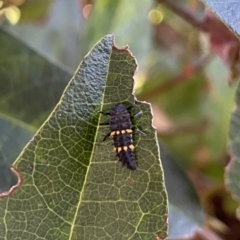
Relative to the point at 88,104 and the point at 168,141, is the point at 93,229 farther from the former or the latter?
the point at 168,141

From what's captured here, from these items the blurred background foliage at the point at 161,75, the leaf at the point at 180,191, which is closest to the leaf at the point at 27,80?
the blurred background foliage at the point at 161,75

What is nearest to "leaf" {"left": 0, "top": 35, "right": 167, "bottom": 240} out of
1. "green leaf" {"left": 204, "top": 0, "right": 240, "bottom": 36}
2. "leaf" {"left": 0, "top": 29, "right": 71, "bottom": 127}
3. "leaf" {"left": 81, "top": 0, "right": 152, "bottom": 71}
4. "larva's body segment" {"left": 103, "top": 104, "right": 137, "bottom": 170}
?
"larva's body segment" {"left": 103, "top": 104, "right": 137, "bottom": 170}

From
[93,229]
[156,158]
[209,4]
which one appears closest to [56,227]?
[93,229]

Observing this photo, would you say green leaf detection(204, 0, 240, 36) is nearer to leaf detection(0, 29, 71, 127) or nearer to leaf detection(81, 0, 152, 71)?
leaf detection(0, 29, 71, 127)

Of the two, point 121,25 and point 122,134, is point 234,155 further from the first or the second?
point 121,25

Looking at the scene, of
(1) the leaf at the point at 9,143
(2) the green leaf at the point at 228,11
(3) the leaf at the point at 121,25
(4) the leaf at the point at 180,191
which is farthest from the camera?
(3) the leaf at the point at 121,25

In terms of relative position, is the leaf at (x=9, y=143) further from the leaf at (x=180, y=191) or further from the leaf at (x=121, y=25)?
the leaf at (x=121, y=25)

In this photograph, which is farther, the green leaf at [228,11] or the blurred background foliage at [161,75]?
the blurred background foliage at [161,75]
